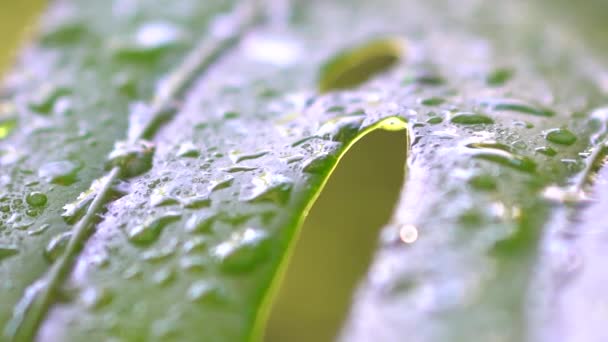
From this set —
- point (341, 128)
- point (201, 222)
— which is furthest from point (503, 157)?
point (201, 222)

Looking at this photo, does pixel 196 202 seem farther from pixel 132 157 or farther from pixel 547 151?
pixel 547 151

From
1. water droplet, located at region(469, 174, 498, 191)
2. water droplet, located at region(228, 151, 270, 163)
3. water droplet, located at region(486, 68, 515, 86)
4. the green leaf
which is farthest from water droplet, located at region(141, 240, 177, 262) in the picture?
water droplet, located at region(486, 68, 515, 86)

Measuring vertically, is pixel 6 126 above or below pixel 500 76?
above

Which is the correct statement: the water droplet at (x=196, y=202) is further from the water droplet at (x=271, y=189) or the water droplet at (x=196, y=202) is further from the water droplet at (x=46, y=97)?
the water droplet at (x=46, y=97)

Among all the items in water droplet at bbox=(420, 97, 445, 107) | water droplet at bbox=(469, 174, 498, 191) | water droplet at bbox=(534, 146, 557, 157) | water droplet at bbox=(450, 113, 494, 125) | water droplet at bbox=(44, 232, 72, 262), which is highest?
water droplet at bbox=(44, 232, 72, 262)

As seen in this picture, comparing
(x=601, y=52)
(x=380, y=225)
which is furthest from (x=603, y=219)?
(x=601, y=52)

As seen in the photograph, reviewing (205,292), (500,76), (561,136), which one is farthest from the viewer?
(500,76)

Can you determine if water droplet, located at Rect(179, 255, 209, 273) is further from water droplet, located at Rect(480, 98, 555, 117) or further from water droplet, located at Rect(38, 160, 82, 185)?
water droplet, located at Rect(480, 98, 555, 117)
